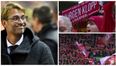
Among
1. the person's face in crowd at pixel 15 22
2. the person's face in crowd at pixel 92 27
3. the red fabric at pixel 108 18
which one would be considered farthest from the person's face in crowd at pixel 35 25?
the red fabric at pixel 108 18

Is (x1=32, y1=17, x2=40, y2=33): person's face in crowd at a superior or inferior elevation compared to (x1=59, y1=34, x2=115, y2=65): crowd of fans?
superior

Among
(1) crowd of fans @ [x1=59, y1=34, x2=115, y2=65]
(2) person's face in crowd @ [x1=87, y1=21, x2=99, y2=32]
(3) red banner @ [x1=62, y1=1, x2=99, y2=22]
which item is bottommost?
(1) crowd of fans @ [x1=59, y1=34, x2=115, y2=65]

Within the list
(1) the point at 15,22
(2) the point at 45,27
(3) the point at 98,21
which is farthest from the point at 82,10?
(1) the point at 15,22

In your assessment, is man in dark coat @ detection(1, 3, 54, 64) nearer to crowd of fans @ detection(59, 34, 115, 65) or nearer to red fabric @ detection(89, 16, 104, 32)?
crowd of fans @ detection(59, 34, 115, 65)

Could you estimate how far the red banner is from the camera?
219 inches

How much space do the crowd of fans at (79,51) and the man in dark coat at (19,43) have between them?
16 centimetres

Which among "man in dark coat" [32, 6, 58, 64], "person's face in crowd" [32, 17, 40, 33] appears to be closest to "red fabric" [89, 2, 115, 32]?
"man in dark coat" [32, 6, 58, 64]

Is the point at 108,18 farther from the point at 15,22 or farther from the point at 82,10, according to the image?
the point at 15,22

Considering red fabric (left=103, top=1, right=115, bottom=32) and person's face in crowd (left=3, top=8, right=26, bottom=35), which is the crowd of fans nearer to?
red fabric (left=103, top=1, right=115, bottom=32)

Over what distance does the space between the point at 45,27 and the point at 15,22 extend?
0.31 meters

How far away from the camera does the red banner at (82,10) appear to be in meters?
5.56

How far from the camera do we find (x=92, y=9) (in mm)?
5562

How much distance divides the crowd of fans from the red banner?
197mm

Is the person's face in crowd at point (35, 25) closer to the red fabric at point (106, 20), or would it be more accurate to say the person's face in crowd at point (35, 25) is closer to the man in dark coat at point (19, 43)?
the man in dark coat at point (19, 43)
